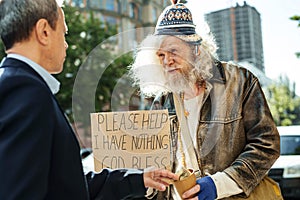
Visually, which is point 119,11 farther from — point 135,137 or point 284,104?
point 135,137

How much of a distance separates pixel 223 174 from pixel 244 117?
9.2 inches

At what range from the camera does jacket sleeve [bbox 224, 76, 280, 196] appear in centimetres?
185

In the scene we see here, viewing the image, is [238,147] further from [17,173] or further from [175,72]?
[17,173]

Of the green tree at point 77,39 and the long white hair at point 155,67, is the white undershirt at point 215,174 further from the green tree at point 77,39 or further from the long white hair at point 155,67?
the green tree at point 77,39

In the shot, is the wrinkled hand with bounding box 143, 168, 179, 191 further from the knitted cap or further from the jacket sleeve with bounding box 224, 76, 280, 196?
the knitted cap

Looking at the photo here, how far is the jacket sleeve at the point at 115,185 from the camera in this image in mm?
1714

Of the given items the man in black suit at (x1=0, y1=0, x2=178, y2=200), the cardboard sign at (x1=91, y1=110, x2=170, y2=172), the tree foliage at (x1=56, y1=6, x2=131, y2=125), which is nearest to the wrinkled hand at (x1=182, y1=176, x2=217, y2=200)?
the cardboard sign at (x1=91, y1=110, x2=170, y2=172)

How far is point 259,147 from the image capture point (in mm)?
1857

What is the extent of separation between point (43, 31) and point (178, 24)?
0.78m

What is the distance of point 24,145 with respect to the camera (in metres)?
1.15

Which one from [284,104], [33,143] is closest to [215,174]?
[33,143]

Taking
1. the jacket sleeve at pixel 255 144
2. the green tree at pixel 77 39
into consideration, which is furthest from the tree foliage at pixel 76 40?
the jacket sleeve at pixel 255 144

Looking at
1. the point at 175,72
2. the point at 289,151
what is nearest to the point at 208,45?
the point at 175,72

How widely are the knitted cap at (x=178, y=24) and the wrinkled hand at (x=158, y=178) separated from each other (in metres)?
0.55
